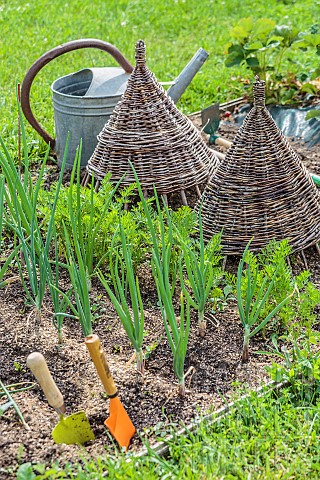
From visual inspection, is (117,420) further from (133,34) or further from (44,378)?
(133,34)

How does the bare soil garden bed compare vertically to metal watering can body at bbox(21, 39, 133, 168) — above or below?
below

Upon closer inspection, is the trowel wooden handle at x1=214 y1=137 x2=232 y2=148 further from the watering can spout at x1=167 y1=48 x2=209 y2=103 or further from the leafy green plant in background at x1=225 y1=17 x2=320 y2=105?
the leafy green plant in background at x1=225 y1=17 x2=320 y2=105

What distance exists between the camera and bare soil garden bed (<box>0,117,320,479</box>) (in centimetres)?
194

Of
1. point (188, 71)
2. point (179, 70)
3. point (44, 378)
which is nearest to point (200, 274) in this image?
point (44, 378)

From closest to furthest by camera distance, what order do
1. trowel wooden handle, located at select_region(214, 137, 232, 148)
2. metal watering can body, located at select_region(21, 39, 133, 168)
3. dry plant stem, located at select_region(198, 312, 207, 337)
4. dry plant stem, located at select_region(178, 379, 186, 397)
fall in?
dry plant stem, located at select_region(178, 379, 186, 397) → dry plant stem, located at select_region(198, 312, 207, 337) → metal watering can body, located at select_region(21, 39, 133, 168) → trowel wooden handle, located at select_region(214, 137, 232, 148)

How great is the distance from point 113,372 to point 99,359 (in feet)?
1.58

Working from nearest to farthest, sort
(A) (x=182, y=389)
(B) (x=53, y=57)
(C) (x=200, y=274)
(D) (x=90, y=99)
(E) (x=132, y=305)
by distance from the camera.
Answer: (E) (x=132, y=305) < (A) (x=182, y=389) < (C) (x=200, y=274) < (B) (x=53, y=57) < (D) (x=90, y=99)

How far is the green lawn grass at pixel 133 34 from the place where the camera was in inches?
199

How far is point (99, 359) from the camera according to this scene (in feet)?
5.76

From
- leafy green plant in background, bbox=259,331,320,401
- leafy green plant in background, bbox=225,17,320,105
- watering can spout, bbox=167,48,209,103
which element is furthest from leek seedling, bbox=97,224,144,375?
leafy green plant in background, bbox=225,17,320,105

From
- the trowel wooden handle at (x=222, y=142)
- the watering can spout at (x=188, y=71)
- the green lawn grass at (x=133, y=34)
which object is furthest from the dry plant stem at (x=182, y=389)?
the green lawn grass at (x=133, y=34)

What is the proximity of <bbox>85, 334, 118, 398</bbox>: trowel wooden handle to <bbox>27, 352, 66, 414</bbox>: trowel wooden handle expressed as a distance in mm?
123

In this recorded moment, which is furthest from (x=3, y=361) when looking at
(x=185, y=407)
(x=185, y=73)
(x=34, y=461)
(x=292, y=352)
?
(x=185, y=73)

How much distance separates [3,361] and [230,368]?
0.75 m
